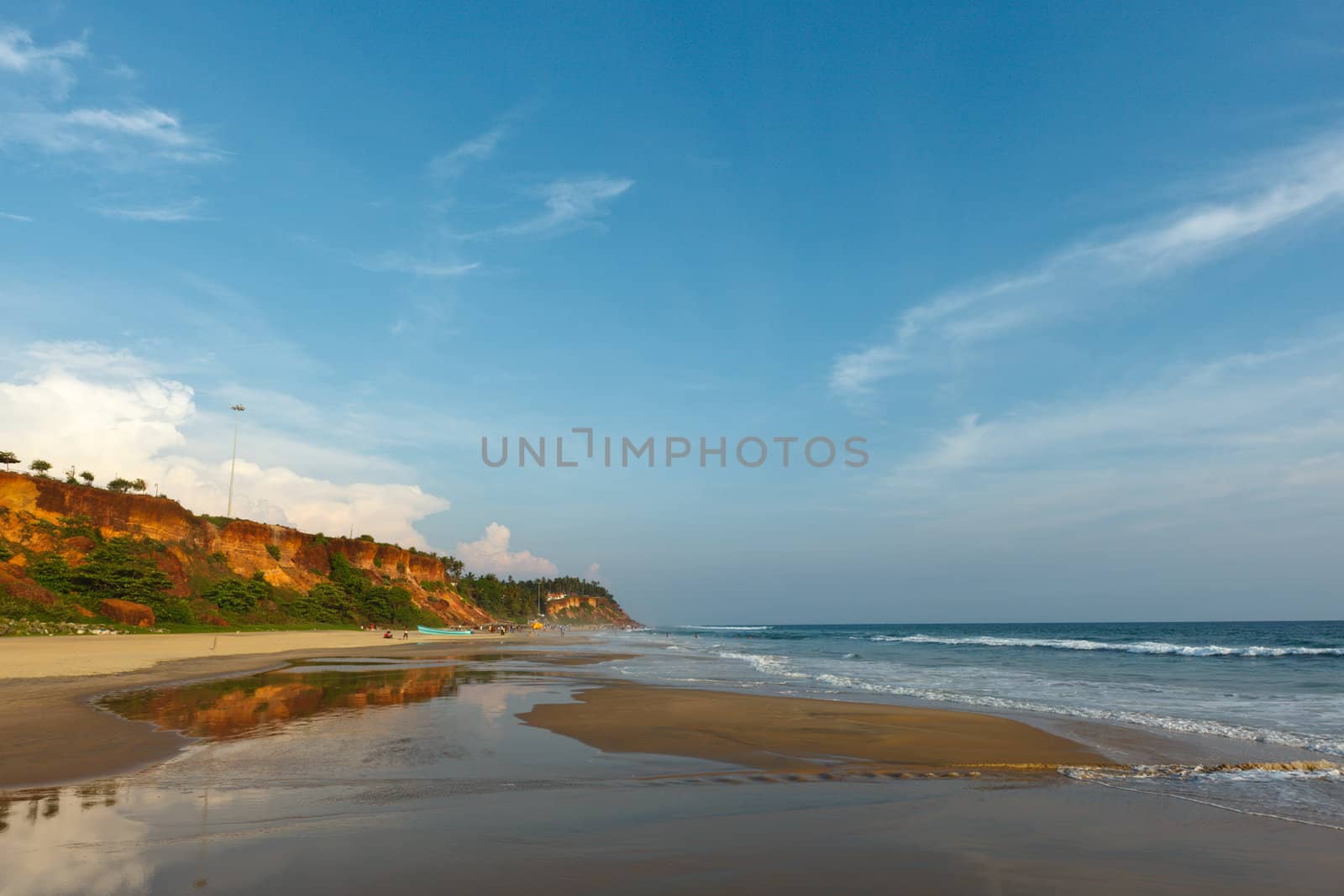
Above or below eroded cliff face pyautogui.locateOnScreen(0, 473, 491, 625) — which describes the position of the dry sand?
below

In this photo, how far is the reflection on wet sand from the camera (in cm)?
1336

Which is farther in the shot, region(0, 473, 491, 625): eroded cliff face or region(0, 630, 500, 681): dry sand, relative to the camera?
region(0, 473, 491, 625): eroded cliff face

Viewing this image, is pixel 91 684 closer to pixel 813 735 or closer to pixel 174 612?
pixel 813 735

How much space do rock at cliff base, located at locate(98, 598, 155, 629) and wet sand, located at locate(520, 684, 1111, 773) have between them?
146 ft

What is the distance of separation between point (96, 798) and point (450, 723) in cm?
647

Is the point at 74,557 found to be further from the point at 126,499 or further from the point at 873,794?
the point at 873,794

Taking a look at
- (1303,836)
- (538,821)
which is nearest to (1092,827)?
(1303,836)

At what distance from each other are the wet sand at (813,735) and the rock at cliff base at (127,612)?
1752 inches

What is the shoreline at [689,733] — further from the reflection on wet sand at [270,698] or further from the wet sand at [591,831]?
the reflection on wet sand at [270,698]

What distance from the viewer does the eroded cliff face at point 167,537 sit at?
50375 mm

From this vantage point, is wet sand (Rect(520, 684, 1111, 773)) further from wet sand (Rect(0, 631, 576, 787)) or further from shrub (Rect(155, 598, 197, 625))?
shrub (Rect(155, 598, 197, 625))

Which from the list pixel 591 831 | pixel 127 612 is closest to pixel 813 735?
pixel 591 831

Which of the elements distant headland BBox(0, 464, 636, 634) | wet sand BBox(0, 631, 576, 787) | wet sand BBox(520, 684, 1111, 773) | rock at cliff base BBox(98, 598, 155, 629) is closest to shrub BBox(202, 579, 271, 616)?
distant headland BBox(0, 464, 636, 634)

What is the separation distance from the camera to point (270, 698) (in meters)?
17.4
